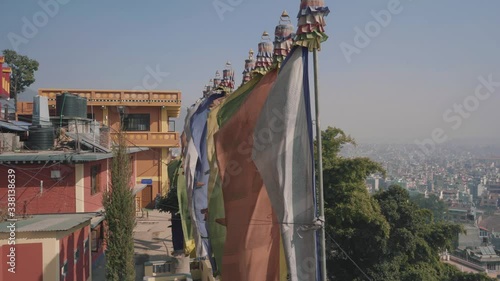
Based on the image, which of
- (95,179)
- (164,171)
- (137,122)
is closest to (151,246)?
(95,179)

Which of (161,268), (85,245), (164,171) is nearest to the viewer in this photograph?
Answer: (85,245)

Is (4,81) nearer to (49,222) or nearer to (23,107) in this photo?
(23,107)

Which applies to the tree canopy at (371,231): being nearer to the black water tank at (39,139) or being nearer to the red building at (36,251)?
the red building at (36,251)

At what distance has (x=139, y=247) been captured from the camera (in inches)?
751

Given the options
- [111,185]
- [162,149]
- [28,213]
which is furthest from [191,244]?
[162,149]

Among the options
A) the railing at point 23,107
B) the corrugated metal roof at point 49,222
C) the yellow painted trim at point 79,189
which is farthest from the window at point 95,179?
the railing at point 23,107

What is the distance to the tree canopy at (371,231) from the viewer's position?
58.2 feet

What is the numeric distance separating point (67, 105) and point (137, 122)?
12.3 metres

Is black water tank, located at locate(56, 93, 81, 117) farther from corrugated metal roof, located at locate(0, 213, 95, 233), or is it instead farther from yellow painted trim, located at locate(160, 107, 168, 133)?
yellow painted trim, located at locate(160, 107, 168, 133)

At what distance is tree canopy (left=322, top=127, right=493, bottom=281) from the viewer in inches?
699

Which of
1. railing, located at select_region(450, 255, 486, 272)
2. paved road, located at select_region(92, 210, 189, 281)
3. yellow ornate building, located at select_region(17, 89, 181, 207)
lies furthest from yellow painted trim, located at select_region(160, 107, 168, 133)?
railing, located at select_region(450, 255, 486, 272)

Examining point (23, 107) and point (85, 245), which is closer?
point (85, 245)

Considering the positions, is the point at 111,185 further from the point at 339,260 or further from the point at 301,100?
the point at 339,260

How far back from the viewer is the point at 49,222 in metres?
10.9
